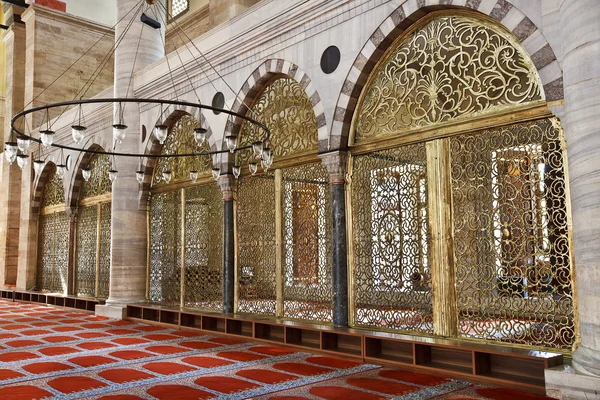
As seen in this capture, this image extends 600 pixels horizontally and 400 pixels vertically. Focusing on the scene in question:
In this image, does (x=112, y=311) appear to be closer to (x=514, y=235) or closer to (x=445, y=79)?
(x=445, y=79)

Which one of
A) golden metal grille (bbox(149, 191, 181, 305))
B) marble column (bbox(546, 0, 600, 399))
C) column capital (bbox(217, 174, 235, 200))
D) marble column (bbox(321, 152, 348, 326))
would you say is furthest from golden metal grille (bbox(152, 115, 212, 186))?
marble column (bbox(546, 0, 600, 399))

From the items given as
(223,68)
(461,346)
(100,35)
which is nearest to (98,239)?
(223,68)

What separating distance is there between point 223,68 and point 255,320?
10.6 ft

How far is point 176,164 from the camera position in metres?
8.12

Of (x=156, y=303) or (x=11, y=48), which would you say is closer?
(x=156, y=303)

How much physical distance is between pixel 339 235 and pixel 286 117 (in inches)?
A: 64.7

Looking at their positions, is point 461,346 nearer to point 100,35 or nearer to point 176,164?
point 176,164

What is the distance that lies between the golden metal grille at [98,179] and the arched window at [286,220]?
403 centimetres

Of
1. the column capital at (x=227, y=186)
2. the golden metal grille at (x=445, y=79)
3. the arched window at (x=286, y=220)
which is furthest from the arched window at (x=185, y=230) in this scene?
the golden metal grille at (x=445, y=79)

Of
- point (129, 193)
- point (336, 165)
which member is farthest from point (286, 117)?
point (129, 193)

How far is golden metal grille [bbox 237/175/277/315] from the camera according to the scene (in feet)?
20.8

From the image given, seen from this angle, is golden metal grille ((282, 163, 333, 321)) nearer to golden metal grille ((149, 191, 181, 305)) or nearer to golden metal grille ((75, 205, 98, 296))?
golden metal grille ((149, 191, 181, 305))

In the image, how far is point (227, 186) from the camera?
22.4 feet

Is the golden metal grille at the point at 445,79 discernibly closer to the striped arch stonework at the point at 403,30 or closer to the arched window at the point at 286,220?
the striped arch stonework at the point at 403,30
